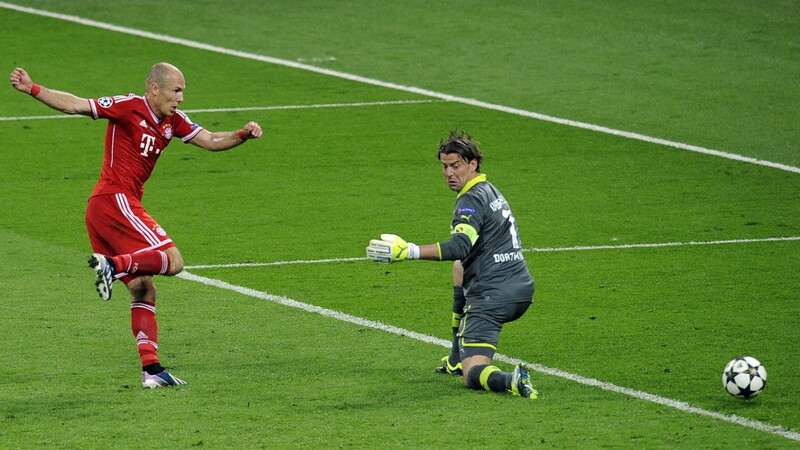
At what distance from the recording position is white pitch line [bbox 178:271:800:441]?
26.5ft

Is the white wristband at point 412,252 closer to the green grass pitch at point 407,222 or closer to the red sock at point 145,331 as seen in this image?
the green grass pitch at point 407,222

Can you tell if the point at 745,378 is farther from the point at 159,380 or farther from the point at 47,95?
the point at 47,95

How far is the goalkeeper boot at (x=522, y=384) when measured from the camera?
8.56m

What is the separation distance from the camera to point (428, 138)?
18.8m

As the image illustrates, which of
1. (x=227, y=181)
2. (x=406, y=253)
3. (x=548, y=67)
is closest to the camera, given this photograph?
(x=406, y=253)

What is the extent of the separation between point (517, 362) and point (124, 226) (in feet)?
9.63

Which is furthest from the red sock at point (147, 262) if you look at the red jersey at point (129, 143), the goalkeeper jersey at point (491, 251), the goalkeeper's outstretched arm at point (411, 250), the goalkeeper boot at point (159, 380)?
the goalkeeper jersey at point (491, 251)

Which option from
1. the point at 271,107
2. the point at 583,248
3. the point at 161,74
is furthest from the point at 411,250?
the point at 271,107

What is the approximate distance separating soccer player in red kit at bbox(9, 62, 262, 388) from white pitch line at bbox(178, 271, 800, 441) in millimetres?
2063

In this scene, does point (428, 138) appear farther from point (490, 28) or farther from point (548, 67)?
point (490, 28)

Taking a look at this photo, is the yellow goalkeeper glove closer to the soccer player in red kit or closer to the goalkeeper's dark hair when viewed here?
the goalkeeper's dark hair

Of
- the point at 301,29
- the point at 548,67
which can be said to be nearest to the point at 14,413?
the point at 548,67

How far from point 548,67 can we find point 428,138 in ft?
15.7

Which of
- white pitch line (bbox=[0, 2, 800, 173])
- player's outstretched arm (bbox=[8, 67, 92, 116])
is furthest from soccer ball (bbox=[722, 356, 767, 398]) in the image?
white pitch line (bbox=[0, 2, 800, 173])
